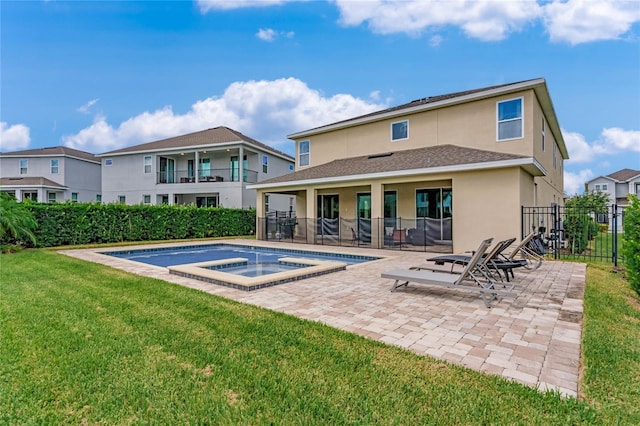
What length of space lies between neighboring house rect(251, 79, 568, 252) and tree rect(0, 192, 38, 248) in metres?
9.77

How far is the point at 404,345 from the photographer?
3744 mm

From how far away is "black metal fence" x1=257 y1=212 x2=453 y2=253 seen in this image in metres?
13.3

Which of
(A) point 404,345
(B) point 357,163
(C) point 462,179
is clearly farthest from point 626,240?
(B) point 357,163

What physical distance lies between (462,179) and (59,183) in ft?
116

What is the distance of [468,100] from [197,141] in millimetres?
20228

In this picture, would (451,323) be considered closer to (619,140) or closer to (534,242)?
(534,242)

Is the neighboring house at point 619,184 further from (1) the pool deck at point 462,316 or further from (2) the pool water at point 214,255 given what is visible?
(1) the pool deck at point 462,316

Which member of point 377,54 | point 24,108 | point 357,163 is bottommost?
point 357,163

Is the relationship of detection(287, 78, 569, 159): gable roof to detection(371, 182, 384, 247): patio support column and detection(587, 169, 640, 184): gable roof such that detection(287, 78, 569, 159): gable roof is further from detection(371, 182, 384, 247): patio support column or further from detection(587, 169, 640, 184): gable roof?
detection(587, 169, 640, 184): gable roof

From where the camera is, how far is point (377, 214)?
14469 millimetres

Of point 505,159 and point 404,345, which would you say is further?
point 505,159

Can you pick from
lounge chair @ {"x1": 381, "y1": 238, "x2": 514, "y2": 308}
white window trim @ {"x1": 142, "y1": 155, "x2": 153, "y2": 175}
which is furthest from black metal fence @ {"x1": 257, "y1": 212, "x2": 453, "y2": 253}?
white window trim @ {"x1": 142, "y1": 155, "x2": 153, "y2": 175}

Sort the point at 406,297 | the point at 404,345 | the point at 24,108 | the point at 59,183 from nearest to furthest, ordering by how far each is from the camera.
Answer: the point at 404,345 < the point at 406,297 < the point at 24,108 < the point at 59,183

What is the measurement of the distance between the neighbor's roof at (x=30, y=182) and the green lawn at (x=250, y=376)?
108ft
